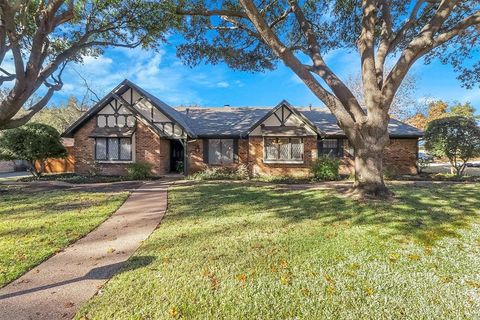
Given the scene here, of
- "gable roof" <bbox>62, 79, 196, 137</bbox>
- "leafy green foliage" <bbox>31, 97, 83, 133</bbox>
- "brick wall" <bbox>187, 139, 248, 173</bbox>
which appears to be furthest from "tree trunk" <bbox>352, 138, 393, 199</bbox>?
"leafy green foliage" <bbox>31, 97, 83, 133</bbox>

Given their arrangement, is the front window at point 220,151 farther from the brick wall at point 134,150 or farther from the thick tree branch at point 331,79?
the thick tree branch at point 331,79

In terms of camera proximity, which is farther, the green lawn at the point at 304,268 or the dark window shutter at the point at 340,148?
the dark window shutter at the point at 340,148

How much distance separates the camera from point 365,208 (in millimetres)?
7223

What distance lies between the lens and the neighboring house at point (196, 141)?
635 inches

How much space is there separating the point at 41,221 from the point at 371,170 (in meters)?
9.58

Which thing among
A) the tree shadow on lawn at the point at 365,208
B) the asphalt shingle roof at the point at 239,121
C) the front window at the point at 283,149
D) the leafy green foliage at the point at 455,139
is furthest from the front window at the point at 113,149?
the leafy green foliage at the point at 455,139

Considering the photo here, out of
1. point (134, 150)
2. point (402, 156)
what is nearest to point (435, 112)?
point (402, 156)

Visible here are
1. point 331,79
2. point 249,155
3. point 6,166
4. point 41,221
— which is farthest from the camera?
point 6,166

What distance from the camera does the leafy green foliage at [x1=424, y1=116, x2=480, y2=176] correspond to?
46.0 ft

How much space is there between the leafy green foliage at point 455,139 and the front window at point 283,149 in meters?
7.87

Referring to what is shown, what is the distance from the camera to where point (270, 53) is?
12.6 meters

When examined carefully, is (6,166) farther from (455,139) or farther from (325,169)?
(455,139)

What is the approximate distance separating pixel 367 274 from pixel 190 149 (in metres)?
15.2

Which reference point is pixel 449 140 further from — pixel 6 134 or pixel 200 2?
pixel 6 134
